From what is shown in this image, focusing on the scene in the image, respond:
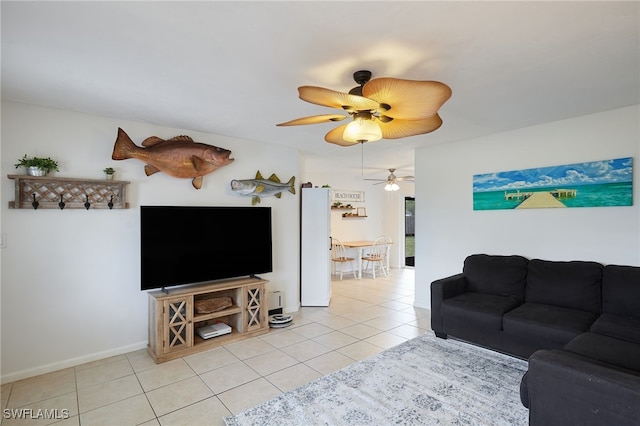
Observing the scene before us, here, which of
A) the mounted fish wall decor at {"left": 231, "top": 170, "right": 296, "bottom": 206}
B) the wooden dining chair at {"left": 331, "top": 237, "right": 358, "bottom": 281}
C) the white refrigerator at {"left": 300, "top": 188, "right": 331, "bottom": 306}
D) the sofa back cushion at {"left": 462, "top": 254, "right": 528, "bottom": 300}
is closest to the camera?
the sofa back cushion at {"left": 462, "top": 254, "right": 528, "bottom": 300}

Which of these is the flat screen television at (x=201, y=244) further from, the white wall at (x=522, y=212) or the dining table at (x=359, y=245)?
the dining table at (x=359, y=245)

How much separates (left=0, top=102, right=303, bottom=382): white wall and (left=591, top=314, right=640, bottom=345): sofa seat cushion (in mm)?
3950

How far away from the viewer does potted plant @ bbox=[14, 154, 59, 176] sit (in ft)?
9.05

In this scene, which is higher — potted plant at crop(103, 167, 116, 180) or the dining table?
potted plant at crop(103, 167, 116, 180)

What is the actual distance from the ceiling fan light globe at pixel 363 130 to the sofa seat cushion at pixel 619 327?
235cm

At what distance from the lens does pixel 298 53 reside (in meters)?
1.98

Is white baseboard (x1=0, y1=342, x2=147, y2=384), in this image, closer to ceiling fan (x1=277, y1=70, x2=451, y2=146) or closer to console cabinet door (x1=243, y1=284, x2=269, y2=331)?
console cabinet door (x1=243, y1=284, x2=269, y2=331)

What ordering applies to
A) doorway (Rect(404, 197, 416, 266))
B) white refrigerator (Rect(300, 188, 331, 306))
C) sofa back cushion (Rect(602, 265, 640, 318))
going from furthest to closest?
doorway (Rect(404, 197, 416, 266))
white refrigerator (Rect(300, 188, 331, 306))
sofa back cushion (Rect(602, 265, 640, 318))

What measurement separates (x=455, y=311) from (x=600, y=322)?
3.73ft

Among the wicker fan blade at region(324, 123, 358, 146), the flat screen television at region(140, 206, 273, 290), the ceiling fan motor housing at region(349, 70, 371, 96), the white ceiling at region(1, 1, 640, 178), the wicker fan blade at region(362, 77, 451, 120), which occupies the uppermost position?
the white ceiling at region(1, 1, 640, 178)

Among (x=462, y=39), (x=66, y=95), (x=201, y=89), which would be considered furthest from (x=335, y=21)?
(x=66, y=95)

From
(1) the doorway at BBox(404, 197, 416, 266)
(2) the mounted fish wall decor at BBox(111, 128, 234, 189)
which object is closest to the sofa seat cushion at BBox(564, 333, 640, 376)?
(2) the mounted fish wall decor at BBox(111, 128, 234, 189)

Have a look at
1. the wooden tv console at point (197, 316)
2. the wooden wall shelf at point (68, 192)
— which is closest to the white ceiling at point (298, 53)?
the wooden wall shelf at point (68, 192)

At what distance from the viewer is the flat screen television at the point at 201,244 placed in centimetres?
321
